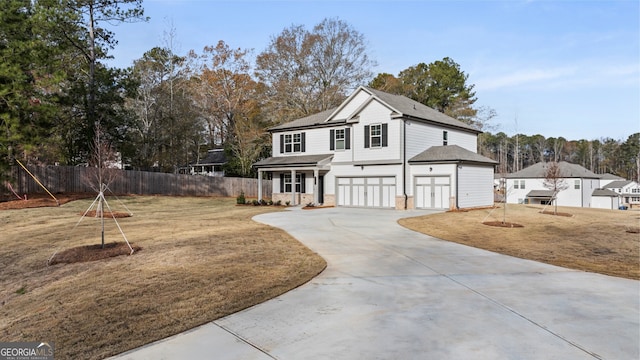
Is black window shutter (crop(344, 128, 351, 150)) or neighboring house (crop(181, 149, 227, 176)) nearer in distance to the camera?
black window shutter (crop(344, 128, 351, 150))

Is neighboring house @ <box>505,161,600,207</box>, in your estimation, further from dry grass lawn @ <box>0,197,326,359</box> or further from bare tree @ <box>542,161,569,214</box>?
dry grass lawn @ <box>0,197,326,359</box>

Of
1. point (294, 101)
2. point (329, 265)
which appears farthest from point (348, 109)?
point (329, 265)

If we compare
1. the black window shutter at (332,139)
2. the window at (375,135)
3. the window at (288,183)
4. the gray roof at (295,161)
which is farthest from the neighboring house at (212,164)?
the window at (375,135)

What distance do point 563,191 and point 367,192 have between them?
33.5 meters

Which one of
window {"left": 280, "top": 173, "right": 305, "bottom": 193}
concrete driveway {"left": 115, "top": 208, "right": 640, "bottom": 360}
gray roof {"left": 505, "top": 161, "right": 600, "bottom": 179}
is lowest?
concrete driveway {"left": 115, "top": 208, "right": 640, "bottom": 360}

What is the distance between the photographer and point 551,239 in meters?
13.4

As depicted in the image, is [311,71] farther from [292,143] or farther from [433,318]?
[433,318]

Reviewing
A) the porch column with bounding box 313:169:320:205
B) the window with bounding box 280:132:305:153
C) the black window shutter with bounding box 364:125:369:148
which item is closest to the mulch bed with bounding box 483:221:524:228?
the black window shutter with bounding box 364:125:369:148

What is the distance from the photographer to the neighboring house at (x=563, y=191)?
1809 inches

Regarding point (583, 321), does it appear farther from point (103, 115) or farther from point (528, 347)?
point (103, 115)

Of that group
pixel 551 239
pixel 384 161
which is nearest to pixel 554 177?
pixel 384 161

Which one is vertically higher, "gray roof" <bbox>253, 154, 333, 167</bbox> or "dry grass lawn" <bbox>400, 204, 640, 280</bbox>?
"gray roof" <bbox>253, 154, 333, 167</bbox>

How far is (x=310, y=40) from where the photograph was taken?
4075cm

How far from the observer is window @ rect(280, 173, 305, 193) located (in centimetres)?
2939
